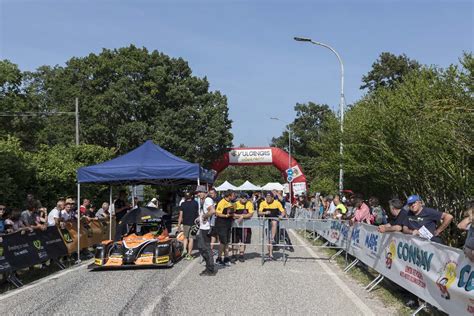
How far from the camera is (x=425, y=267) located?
6801 mm

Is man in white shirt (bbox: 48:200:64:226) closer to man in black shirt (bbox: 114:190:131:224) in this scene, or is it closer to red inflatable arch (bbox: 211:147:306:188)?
man in black shirt (bbox: 114:190:131:224)

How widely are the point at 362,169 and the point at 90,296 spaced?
10879 millimetres

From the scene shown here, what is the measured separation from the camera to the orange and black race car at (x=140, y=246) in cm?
1109

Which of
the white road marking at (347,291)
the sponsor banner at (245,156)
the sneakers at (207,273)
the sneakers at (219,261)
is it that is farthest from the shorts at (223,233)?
the sponsor banner at (245,156)

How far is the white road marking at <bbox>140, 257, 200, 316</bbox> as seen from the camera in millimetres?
7183

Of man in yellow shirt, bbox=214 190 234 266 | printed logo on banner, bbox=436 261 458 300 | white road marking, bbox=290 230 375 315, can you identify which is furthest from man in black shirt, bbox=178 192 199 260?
printed logo on banner, bbox=436 261 458 300

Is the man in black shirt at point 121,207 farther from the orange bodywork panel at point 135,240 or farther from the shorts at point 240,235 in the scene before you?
the orange bodywork panel at point 135,240

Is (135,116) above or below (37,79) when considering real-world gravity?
below

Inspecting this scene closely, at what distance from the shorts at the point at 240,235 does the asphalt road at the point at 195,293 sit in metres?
1.66

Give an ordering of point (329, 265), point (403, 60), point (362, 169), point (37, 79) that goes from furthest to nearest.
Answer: point (37, 79) → point (403, 60) → point (362, 169) → point (329, 265)

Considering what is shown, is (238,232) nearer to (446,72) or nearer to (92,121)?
(446,72)

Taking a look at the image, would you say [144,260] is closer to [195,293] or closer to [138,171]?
[195,293]

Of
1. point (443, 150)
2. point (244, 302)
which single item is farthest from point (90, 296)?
point (443, 150)

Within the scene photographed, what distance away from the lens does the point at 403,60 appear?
4616 centimetres
